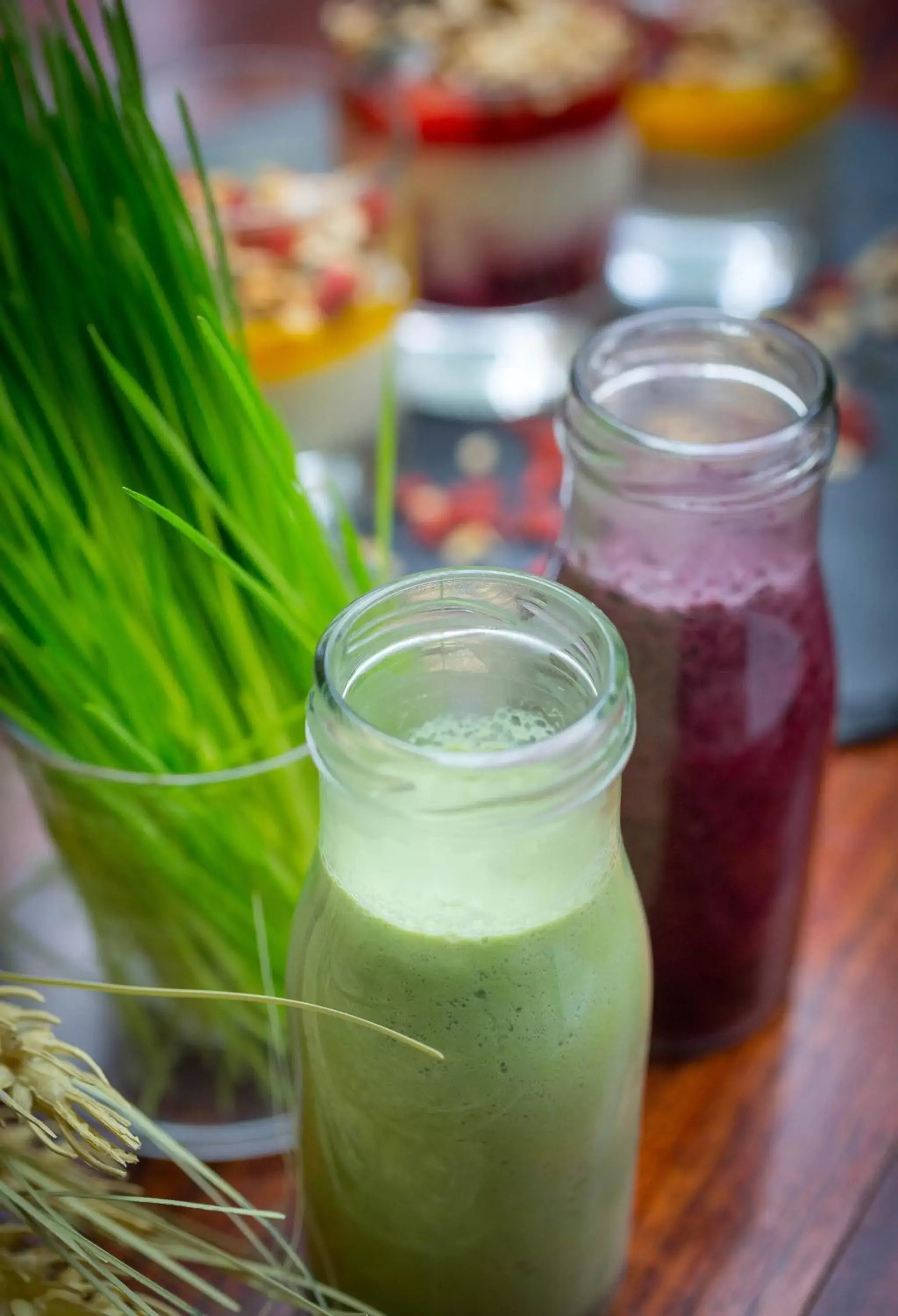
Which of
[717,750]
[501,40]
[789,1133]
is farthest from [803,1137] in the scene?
[501,40]

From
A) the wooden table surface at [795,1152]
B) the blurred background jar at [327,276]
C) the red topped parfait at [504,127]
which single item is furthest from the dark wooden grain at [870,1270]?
the red topped parfait at [504,127]

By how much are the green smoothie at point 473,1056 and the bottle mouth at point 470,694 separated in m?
0.01

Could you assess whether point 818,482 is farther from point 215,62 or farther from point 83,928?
point 215,62

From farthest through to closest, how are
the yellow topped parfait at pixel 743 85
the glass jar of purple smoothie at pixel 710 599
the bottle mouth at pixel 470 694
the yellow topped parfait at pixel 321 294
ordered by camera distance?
the yellow topped parfait at pixel 743 85 → the yellow topped parfait at pixel 321 294 → the glass jar of purple smoothie at pixel 710 599 → the bottle mouth at pixel 470 694

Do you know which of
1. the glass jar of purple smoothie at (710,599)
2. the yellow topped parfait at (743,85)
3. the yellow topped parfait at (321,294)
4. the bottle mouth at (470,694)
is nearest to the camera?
the bottle mouth at (470,694)

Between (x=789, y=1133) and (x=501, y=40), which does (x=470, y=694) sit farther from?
(x=501, y=40)

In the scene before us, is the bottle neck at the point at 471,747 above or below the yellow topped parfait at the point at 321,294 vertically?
above

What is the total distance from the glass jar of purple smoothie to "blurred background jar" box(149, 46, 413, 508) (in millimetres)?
234

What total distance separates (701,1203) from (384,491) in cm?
25

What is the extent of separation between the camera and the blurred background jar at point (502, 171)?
86 cm

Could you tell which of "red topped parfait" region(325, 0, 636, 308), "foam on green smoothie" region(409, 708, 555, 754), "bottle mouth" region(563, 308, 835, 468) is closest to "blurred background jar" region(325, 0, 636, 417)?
"red topped parfait" region(325, 0, 636, 308)

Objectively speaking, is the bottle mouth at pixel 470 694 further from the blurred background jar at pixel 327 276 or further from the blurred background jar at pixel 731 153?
the blurred background jar at pixel 731 153

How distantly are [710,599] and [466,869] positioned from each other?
0.14 m

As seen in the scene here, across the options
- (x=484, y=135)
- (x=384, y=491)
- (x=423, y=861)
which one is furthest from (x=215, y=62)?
(x=423, y=861)
